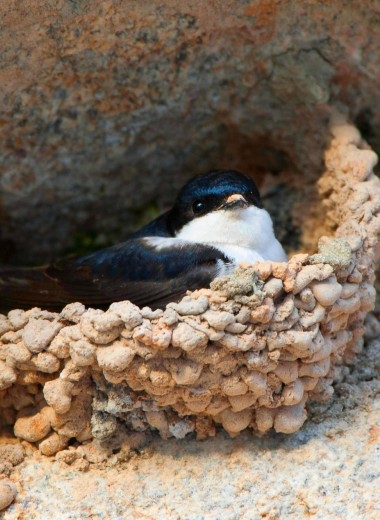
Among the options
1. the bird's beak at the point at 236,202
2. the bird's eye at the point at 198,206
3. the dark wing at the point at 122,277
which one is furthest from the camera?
the bird's eye at the point at 198,206

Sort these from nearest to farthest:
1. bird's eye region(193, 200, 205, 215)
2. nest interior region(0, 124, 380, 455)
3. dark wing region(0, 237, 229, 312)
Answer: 1. nest interior region(0, 124, 380, 455)
2. dark wing region(0, 237, 229, 312)
3. bird's eye region(193, 200, 205, 215)

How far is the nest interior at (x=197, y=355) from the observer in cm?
199

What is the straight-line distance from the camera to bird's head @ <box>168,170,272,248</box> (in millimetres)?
2473

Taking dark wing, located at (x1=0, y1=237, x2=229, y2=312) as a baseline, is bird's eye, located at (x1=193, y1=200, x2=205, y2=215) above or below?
Answer: above

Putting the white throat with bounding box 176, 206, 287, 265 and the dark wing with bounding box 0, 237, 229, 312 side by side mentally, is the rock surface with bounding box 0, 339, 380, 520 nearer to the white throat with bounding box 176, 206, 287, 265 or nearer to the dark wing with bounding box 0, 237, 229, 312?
the dark wing with bounding box 0, 237, 229, 312

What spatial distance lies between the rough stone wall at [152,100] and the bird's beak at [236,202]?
1.65 feet

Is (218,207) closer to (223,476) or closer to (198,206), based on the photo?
(198,206)

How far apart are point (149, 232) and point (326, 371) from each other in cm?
87

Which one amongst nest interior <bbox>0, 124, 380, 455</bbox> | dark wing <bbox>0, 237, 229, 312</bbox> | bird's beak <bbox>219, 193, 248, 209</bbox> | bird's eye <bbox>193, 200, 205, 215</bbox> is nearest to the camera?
nest interior <bbox>0, 124, 380, 455</bbox>

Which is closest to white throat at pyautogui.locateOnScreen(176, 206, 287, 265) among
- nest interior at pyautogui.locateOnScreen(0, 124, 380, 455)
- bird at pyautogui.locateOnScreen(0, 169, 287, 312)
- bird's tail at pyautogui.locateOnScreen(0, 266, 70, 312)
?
bird at pyautogui.locateOnScreen(0, 169, 287, 312)

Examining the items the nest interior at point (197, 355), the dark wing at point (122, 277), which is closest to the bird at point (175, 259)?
the dark wing at point (122, 277)

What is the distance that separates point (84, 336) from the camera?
2.03 m

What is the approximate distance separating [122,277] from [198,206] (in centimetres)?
38

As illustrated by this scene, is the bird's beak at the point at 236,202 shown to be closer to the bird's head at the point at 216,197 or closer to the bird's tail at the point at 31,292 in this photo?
the bird's head at the point at 216,197
